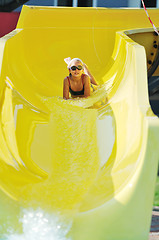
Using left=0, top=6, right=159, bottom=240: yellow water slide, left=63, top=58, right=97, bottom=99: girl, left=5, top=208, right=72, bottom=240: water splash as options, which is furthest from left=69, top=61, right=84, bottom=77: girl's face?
left=5, top=208, right=72, bottom=240: water splash

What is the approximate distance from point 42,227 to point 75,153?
67cm

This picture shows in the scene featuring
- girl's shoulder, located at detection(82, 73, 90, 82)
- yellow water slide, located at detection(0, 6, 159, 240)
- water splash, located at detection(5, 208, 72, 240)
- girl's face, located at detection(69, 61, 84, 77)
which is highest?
girl's face, located at detection(69, 61, 84, 77)

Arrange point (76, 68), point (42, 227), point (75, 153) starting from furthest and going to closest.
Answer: point (76, 68), point (75, 153), point (42, 227)

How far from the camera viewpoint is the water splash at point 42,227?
1.99 metres

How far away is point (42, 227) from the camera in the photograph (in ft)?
6.62

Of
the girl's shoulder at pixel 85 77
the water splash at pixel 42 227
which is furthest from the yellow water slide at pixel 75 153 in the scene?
the girl's shoulder at pixel 85 77

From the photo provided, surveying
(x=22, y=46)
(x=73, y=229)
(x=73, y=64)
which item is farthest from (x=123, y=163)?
(x=22, y=46)

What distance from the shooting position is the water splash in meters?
1.99

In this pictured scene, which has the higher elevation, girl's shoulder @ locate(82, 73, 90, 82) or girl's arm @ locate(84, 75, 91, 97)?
girl's shoulder @ locate(82, 73, 90, 82)

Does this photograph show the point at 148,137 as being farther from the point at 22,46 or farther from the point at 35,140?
the point at 22,46

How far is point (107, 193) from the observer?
2100mm

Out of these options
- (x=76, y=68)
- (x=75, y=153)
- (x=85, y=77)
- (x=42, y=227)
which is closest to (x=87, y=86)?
(x=85, y=77)

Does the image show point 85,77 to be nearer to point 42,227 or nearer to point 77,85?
point 77,85

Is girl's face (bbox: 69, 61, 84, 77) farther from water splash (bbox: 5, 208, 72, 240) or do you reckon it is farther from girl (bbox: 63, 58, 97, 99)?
water splash (bbox: 5, 208, 72, 240)
